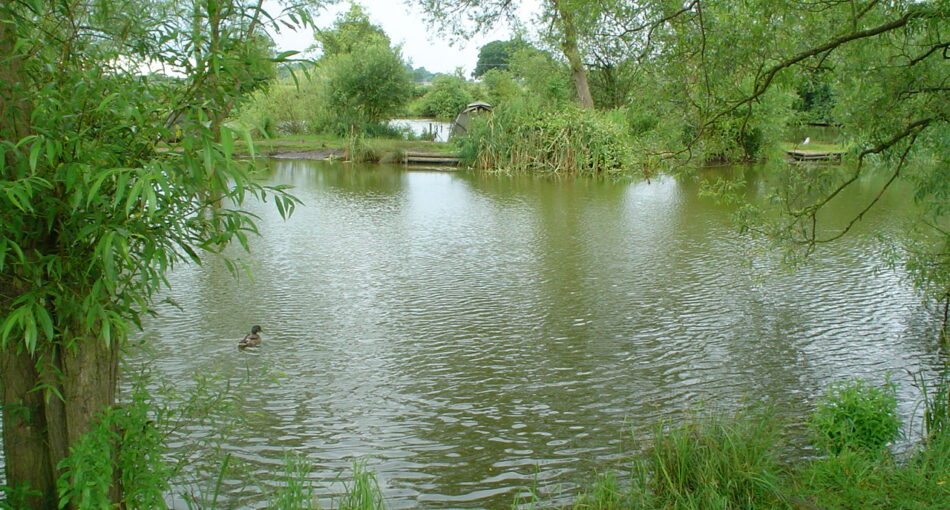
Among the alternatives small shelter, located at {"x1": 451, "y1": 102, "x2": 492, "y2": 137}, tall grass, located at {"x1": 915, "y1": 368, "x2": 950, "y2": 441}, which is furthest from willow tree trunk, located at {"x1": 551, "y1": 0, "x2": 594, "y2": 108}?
tall grass, located at {"x1": 915, "y1": 368, "x2": 950, "y2": 441}

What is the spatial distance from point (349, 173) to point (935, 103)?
21320 mm

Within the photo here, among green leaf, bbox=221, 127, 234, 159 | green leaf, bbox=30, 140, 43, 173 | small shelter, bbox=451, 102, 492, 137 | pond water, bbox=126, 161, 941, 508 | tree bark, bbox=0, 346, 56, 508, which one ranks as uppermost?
small shelter, bbox=451, 102, 492, 137

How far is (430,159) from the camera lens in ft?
97.5

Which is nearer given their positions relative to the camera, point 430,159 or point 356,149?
point 430,159

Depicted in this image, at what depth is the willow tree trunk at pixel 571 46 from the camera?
8.17 m

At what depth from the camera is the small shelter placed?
32969mm

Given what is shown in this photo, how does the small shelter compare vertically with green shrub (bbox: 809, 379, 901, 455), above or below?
above

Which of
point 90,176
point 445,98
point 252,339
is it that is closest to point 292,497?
point 90,176

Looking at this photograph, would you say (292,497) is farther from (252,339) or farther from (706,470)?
(252,339)

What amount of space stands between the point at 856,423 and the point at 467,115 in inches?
1164

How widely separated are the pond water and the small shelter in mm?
19542

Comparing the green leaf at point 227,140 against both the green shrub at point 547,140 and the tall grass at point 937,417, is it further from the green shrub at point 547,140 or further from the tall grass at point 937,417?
the green shrub at point 547,140

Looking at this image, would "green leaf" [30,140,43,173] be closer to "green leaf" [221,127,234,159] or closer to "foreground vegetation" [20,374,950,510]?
"green leaf" [221,127,234,159]

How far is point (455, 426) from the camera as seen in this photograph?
5816 mm
